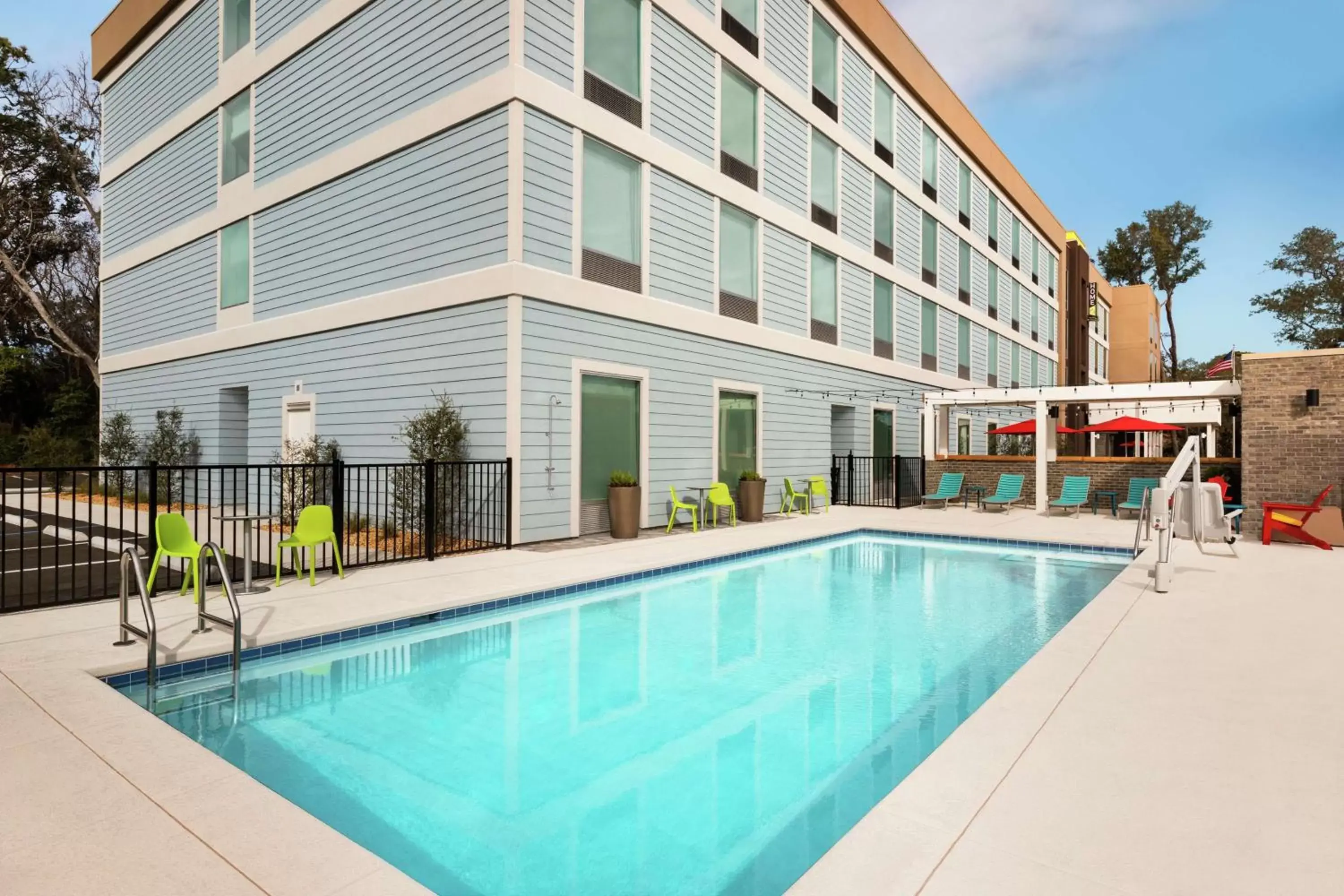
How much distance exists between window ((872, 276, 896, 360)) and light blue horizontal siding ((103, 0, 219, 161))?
15843 millimetres

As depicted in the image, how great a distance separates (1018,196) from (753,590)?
2744cm

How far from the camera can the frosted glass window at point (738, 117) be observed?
14.1m

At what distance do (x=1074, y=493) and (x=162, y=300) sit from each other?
69.5 ft

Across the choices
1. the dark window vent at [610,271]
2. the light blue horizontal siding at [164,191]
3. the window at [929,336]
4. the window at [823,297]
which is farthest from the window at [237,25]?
the window at [929,336]

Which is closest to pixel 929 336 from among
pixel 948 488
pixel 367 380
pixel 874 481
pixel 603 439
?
pixel 874 481

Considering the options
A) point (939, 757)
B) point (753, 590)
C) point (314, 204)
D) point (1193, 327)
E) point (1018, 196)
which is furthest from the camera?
point (1193, 327)

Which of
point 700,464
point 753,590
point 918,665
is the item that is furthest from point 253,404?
point 918,665

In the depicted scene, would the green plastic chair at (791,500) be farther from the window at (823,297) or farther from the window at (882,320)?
the window at (882,320)

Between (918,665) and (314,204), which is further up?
(314,204)

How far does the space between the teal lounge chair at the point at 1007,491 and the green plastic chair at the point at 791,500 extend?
4132 mm

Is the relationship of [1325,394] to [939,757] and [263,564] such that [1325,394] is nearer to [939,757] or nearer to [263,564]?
[939,757]

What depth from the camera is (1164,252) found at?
46.3 metres

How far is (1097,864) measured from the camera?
2447 millimetres

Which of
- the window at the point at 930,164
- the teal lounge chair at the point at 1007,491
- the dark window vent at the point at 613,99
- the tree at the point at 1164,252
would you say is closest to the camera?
the dark window vent at the point at 613,99
